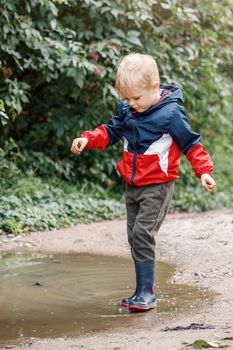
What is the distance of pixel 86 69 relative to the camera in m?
8.13

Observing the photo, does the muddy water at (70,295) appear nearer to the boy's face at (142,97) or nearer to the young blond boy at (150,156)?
the young blond boy at (150,156)

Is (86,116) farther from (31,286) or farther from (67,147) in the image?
(31,286)

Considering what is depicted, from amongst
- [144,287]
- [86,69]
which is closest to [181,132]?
[144,287]

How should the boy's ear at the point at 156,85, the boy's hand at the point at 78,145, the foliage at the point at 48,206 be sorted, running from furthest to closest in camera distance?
the foliage at the point at 48,206
the boy's hand at the point at 78,145
the boy's ear at the point at 156,85

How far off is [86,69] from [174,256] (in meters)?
2.78

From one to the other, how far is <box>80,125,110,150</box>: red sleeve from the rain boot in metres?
0.80

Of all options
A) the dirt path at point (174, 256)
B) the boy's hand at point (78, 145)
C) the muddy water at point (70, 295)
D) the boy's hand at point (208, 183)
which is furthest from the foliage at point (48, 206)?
the boy's hand at point (208, 183)

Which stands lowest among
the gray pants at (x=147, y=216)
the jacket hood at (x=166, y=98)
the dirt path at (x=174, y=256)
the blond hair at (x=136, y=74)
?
the dirt path at (x=174, y=256)

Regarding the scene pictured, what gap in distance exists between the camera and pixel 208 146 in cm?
1126

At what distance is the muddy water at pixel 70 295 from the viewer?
13.2 ft

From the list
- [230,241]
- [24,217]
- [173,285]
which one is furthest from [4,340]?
[24,217]

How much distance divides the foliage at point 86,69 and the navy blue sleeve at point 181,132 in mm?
3069

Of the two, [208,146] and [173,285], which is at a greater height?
[173,285]

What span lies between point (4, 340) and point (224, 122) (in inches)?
295
